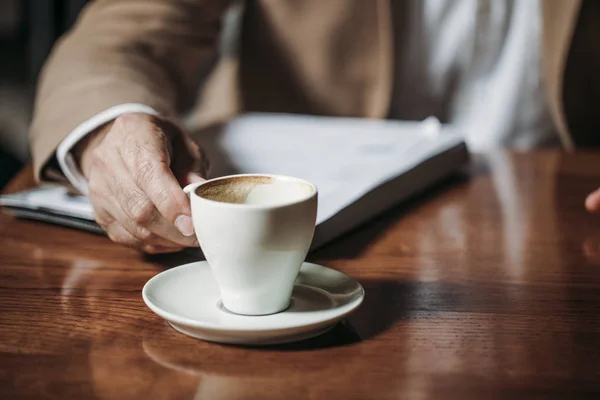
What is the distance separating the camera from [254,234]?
1.46 feet

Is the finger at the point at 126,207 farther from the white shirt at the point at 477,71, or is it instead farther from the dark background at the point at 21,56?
the dark background at the point at 21,56

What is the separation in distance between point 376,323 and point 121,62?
52 centimetres

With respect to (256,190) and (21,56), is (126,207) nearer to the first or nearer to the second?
(256,190)

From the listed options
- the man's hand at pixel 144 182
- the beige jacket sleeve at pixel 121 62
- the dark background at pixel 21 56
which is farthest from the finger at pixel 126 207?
the dark background at pixel 21 56

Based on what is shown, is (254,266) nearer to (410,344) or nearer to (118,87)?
(410,344)

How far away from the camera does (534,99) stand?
4.30 feet

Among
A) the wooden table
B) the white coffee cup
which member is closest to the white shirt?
the wooden table

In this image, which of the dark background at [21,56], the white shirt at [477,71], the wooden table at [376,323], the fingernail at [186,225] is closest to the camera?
the wooden table at [376,323]

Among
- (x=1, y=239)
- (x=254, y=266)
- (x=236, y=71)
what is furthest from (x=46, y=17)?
(x=254, y=266)

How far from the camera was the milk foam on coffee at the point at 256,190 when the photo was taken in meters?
0.49

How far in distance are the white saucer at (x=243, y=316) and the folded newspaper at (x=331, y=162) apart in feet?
0.38

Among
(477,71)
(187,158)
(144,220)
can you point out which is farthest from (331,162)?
(477,71)

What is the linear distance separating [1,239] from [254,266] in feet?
1.06

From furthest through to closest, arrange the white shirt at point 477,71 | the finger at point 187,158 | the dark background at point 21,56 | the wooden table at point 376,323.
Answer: the dark background at point 21,56
the white shirt at point 477,71
the finger at point 187,158
the wooden table at point 376,323
